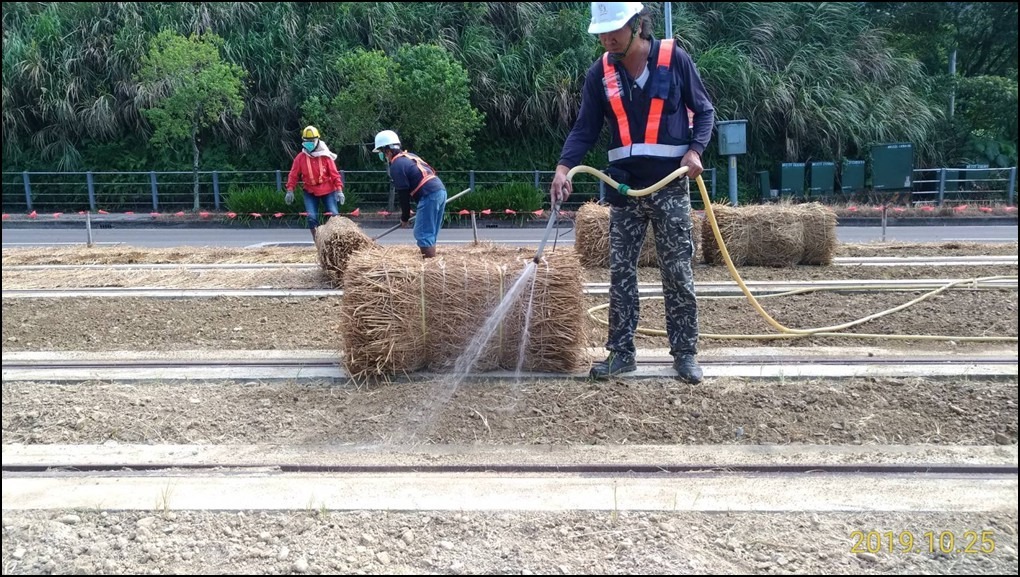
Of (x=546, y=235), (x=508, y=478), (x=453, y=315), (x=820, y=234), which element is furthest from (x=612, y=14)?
(x=820, y=234)

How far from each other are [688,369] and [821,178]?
1923 centimetres

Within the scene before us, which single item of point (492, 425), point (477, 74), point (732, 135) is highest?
point (477, 74)

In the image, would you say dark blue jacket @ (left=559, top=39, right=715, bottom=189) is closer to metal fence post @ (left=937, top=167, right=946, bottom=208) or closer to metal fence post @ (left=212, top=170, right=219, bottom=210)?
metal fence post @ (left=212, top=170, right=219, bottom=210)

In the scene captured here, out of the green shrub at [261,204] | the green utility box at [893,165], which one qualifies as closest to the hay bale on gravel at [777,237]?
the green shrub at [261,204]

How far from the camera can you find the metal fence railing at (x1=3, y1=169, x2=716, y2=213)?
2238 centimetres

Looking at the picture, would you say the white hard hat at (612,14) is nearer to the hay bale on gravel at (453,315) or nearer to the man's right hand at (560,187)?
the man's right hand at (560,187)

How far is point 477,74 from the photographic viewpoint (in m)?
23.2

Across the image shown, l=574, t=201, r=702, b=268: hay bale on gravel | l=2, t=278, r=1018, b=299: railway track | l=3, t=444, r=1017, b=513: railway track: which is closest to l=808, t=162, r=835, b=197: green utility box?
l=574, t=201, r=702, b=268: hay bale on gravel

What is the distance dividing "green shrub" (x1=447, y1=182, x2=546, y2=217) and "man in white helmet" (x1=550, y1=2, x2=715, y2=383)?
15.7 m

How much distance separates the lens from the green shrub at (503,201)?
20.7 meters

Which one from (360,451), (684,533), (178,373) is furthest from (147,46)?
(684,533)

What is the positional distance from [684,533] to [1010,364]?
3.05m

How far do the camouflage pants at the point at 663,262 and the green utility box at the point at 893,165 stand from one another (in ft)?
64.9

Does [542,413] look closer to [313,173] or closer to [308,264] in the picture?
[308,264]
